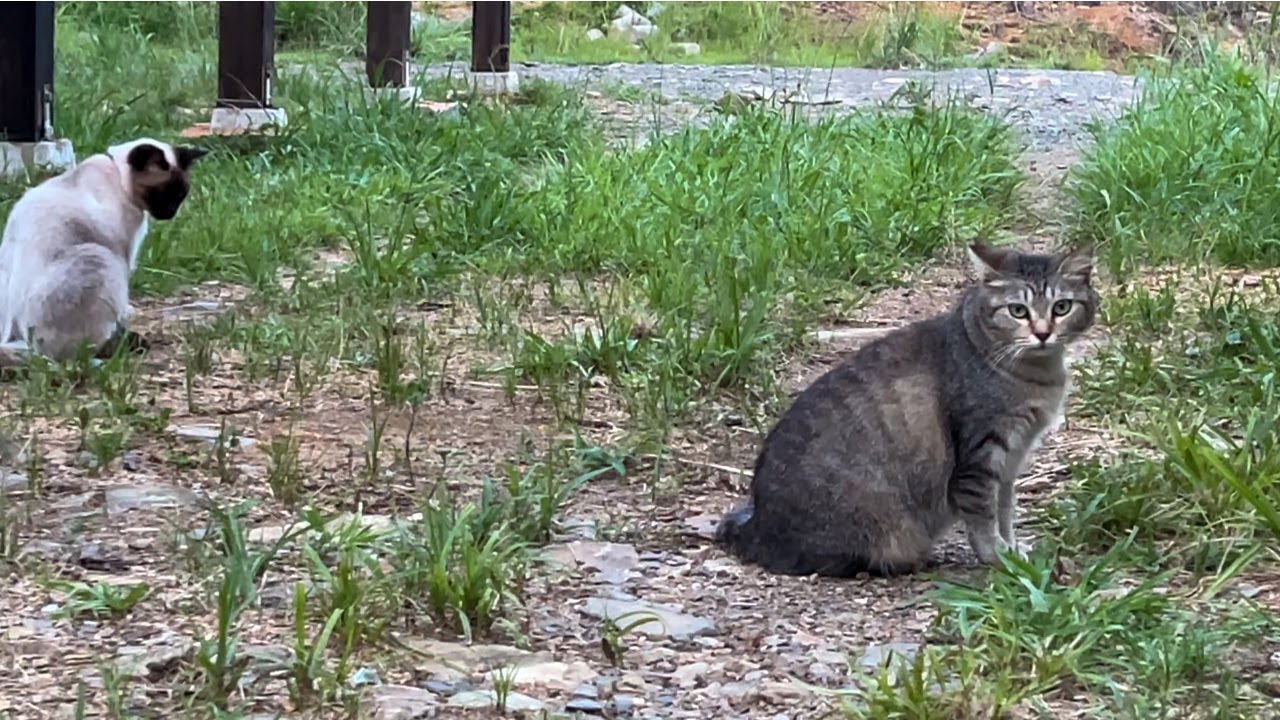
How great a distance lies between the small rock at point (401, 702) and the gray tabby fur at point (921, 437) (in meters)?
0.93

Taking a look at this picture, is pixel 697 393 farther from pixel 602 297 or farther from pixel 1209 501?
pixel 1209 501

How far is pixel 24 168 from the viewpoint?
6434mm

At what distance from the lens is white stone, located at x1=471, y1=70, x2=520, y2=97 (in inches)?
373

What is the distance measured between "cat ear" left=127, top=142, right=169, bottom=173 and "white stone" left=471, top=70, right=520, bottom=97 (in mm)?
4045

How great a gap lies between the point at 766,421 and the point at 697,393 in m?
0.21

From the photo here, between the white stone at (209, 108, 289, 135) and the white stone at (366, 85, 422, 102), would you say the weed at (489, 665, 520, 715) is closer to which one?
the white stone at (366, 85, 422, 102)

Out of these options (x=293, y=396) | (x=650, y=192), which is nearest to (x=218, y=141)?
(x=650, y=192)

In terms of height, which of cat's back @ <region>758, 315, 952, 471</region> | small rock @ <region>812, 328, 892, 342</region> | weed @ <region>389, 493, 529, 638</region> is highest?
cat's back @ <region>758, 315, 952, 471</region>

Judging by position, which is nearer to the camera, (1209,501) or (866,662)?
(866,662)

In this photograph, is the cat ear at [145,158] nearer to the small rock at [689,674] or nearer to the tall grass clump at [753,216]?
the tall grass clump at [753,216]

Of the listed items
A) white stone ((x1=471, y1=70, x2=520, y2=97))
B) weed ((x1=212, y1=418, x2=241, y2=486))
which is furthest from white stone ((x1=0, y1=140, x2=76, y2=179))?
white stone ((x1=471, y1=70, x2=520, y2=97))

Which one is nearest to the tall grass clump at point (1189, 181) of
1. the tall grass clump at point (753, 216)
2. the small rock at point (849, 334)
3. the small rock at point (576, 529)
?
the tall grass clump at point (753, 216)

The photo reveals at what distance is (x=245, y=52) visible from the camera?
7.98 meters

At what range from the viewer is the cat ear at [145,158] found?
5.38 metres
